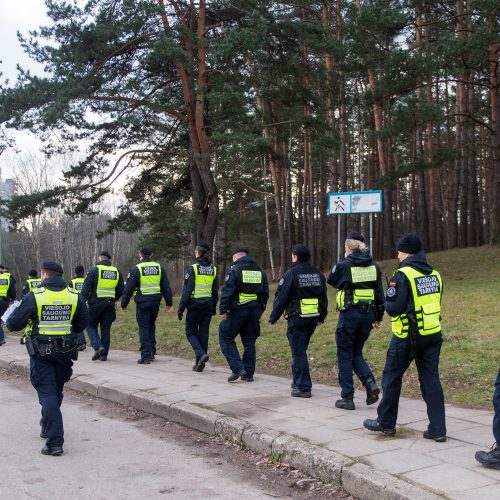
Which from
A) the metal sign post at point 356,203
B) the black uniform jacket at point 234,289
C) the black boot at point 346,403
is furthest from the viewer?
the metal sign post at point 356,203

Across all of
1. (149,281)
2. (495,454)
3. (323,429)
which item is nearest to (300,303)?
(323,429)

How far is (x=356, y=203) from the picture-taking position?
14.1m

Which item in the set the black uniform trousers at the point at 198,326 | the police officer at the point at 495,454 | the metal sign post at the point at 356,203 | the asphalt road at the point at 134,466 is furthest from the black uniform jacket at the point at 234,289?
the metal sign post at the point at 356,203

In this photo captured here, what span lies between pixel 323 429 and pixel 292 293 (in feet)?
6.42

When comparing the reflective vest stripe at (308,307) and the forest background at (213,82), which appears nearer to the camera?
the reflective vest stripe at (308,307)

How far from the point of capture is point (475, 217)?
30453 mm

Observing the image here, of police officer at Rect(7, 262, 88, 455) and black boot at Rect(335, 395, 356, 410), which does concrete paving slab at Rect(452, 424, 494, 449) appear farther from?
police officer at Rect(7, 262, 88, 455)

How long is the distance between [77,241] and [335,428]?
60.3 meters

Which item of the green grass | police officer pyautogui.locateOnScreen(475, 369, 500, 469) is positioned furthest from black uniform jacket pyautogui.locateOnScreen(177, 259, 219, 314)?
police officer pyautogui.locateOnScreen(475, 369, 500, 469)

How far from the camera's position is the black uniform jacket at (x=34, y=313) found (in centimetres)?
598

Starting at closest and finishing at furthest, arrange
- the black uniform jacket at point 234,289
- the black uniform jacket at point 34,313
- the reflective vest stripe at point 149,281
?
the black uniform jacket at point 34,313
the black uniform jacket at point 234,289
the reflective vest stripe at point 149,281

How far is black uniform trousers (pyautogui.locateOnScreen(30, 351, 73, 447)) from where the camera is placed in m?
5.99

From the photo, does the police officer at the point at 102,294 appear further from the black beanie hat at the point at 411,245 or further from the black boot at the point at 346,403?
the black beanie hat at the point at 411,245

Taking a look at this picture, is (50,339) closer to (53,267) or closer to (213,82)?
(53,267)
